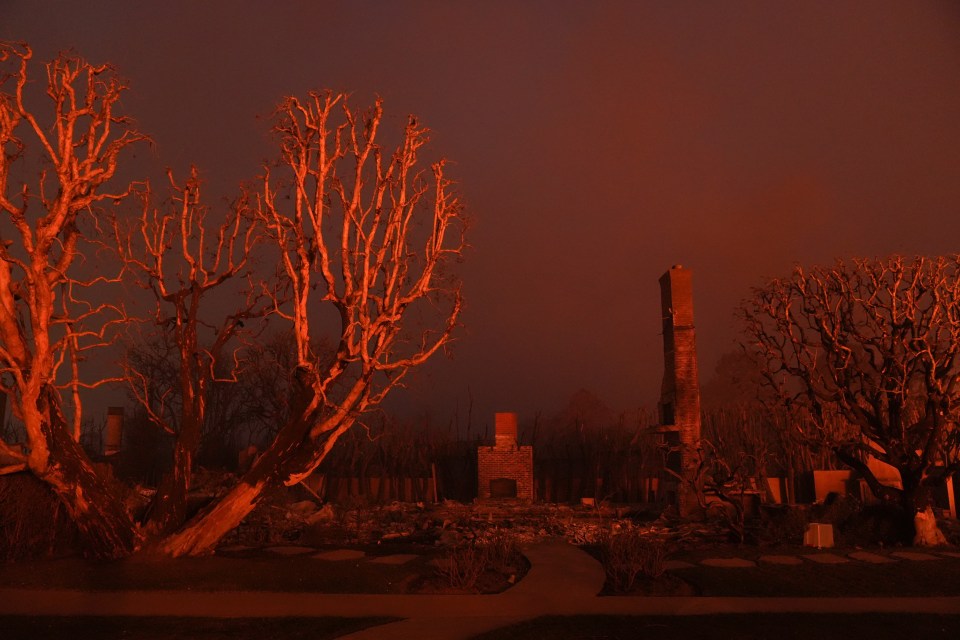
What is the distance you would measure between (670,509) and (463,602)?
11231 mm

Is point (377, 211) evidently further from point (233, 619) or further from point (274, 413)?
point (274, 413)

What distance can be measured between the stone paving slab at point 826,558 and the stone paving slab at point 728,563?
99 centimetres

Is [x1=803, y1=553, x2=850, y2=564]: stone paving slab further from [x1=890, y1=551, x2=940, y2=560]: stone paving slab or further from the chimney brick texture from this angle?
the chimney brick texture

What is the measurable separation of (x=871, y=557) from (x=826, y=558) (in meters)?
0.78

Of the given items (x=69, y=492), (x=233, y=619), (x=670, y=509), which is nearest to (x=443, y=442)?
(x=670, y=509)

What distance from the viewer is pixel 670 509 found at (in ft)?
60.4

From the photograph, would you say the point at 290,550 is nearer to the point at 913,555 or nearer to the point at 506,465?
the point at 913,555

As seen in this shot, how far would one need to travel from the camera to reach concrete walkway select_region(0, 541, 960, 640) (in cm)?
780

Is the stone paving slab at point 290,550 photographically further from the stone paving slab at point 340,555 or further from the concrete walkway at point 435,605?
the concrete walkway at point 435,605

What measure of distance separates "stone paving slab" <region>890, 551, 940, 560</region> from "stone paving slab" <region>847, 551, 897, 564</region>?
259 mm

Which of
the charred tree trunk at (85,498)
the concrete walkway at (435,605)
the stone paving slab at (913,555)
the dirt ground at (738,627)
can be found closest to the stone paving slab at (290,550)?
the charred tree trunk at (85,498)

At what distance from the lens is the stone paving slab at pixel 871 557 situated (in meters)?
11.0

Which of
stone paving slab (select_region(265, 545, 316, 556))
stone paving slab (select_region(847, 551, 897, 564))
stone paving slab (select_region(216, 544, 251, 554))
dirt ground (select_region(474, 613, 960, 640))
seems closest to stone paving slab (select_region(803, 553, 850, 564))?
stone paving slab (select_region(847, 551, 897, 564))

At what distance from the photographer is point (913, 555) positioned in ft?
38.3
